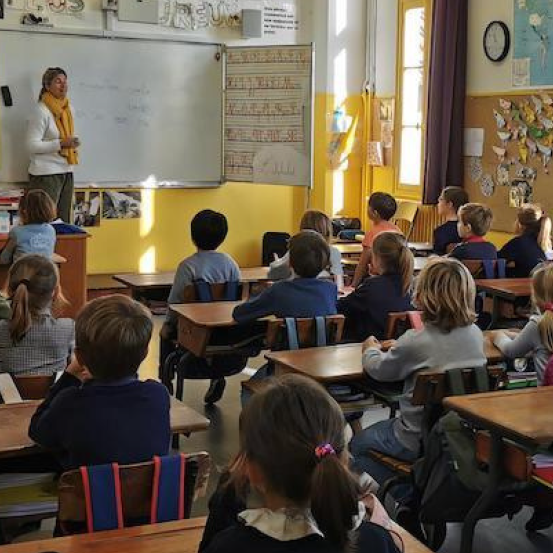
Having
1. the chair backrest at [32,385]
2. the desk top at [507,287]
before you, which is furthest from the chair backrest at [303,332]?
the desk top at [507,287]

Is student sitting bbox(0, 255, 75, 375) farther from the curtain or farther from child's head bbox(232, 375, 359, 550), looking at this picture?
the curtain

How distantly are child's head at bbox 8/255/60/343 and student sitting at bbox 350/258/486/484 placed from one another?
1217mm

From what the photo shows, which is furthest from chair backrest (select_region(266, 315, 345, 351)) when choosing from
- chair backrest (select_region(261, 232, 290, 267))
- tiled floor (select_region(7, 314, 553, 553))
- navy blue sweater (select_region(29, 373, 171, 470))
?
chair backrest (select_region(261, 232, 290, 267))

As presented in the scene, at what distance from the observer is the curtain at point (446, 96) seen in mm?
A: 8273

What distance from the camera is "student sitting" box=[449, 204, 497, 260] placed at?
241 inches

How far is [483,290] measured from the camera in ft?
18.5

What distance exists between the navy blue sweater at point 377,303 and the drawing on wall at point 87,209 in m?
4.50

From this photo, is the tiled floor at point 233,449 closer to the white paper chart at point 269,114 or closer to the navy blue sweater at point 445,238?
the navy blue sweater at point 445,238

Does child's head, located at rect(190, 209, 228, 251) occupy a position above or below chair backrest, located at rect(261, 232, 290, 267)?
above

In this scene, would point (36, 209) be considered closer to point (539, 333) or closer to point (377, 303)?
point (377, 303)

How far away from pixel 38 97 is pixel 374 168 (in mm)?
3360

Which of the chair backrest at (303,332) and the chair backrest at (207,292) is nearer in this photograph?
the chair backrest at (303,332)

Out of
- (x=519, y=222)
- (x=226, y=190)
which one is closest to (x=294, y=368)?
(x=519, y=222)

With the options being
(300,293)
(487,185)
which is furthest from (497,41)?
(300,293)
